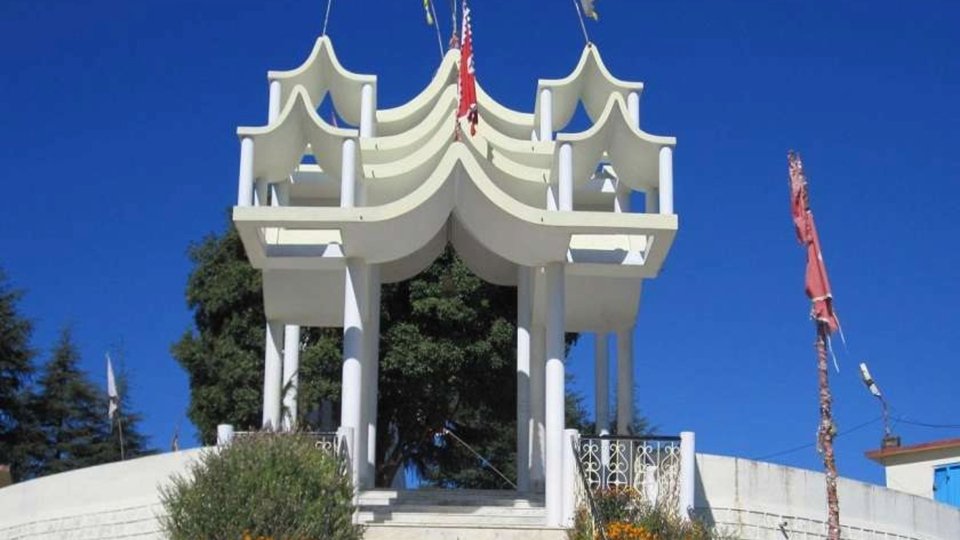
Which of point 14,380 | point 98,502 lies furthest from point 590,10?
point 14,380

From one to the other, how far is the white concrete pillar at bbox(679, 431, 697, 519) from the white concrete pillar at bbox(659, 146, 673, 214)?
331cm

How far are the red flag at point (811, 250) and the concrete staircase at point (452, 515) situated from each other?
3929 millimetres

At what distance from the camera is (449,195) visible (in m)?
18.8

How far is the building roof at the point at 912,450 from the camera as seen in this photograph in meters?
29.1

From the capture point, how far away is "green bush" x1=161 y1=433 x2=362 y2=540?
47.5ft

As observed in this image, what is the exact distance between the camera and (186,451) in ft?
56.5

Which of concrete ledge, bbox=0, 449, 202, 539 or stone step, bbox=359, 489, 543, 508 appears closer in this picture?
concrete ledge, bbox=0, 449, 202, 539

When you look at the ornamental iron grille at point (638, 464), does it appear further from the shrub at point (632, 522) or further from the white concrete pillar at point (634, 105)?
the white concrete pillar at point (634, 105)

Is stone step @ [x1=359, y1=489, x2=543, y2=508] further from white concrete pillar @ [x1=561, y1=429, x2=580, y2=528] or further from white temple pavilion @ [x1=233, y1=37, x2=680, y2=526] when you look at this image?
white concrete pillar @ [x1=561, y1=429, x2=580, y2=528]

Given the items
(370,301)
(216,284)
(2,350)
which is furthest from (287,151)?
(2,350)

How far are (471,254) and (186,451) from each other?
22.4ft

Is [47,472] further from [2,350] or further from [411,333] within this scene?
[411,333]

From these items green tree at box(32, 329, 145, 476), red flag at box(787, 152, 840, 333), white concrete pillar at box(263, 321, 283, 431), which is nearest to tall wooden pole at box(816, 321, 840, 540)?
red flag at box(787, 152, 840, 333)

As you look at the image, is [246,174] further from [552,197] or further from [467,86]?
[552,197]
